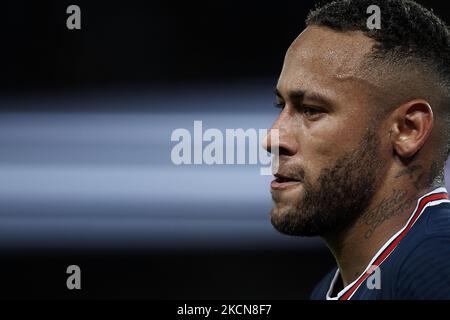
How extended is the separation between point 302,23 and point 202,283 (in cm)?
126

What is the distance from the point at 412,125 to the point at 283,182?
0.37 m

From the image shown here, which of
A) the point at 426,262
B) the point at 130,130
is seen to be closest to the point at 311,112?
the point at 426,262

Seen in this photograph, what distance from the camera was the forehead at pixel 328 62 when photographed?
1666mm

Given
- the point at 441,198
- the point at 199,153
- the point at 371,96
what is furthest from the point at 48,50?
the point at 441,198

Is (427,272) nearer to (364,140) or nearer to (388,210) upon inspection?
(388,210)

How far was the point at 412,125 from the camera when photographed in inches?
65.6

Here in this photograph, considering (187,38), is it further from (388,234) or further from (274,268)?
(388,234)

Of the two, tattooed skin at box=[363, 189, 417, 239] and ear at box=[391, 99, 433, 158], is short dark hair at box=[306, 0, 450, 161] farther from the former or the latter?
tattooed skin at box=[363, 189, 417, 239]

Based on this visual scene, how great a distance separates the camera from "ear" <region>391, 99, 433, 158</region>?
1660mm

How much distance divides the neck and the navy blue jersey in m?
0.02

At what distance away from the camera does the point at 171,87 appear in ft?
9.58

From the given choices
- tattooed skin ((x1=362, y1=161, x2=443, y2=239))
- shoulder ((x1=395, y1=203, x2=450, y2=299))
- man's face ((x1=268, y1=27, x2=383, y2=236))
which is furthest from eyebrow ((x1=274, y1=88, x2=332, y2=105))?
shoulder ((x1=395, y1=203, x2=450, y2=299))

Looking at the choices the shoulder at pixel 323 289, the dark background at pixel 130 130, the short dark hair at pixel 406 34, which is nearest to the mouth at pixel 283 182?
the short dark hair at pixel 406 34

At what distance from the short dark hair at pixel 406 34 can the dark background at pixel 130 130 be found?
1054 millimetres
